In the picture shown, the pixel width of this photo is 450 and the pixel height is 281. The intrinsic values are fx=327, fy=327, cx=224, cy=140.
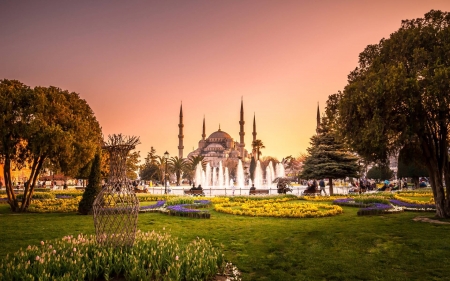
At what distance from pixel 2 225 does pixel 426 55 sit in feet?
50.8

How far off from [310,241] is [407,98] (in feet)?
18.1

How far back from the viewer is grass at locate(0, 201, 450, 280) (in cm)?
645

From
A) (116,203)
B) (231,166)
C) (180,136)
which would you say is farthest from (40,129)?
(231,166)

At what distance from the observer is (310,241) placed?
8914 mm

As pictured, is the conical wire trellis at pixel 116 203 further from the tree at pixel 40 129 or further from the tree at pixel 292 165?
the tree at pixel 292 165

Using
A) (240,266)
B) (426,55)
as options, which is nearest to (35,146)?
(240,266)

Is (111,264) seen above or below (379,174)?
below

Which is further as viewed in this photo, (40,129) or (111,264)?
(40,129)

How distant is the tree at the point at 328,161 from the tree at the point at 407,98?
1301 centimetres

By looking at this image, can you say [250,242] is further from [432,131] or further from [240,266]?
[432,131]

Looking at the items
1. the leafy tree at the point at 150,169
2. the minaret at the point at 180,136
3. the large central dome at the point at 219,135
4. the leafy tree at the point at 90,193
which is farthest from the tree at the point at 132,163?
the large central dome at the point at 219,135

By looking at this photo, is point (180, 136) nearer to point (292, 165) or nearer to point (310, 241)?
point (292, 165)

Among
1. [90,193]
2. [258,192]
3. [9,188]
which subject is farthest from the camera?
[258,192]

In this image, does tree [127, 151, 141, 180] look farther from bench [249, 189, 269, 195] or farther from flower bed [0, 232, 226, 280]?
flower bed [0, 232, 226, 280]
